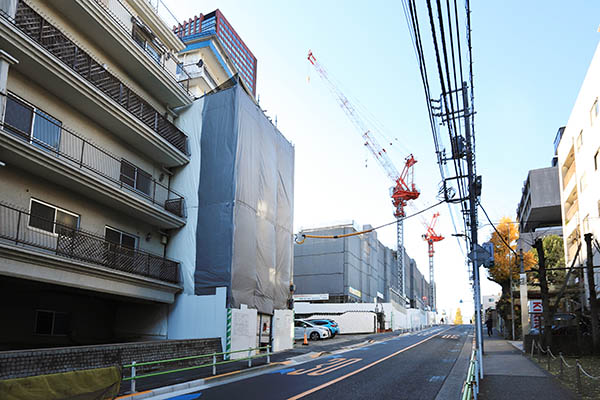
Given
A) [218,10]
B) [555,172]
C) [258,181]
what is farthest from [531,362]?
[218,10]

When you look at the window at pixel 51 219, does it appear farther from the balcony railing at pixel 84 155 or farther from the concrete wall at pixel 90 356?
the concrete wall at pixel 90 356

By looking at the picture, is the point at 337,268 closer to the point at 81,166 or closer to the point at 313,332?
the point at 313,332

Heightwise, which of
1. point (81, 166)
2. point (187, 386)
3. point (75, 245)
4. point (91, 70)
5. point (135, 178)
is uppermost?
point (91, 70)

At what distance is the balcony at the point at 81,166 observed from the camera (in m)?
14.3

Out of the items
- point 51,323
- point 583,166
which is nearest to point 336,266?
point 583,166

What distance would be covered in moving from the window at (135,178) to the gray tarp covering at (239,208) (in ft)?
8.41

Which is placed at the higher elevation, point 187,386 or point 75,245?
point 75,245

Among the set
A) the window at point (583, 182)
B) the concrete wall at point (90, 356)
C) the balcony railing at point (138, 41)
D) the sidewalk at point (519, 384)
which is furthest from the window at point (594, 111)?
the concrete wall at point (90, 356)

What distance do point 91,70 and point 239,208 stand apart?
332 inches

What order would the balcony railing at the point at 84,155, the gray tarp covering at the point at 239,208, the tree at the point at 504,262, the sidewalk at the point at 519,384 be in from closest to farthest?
the sidewalk at the point at 519,384, the balcony railing at the point at 84,155, the gray tarp covering at the point at 239,208, the tree at the point at 504,262

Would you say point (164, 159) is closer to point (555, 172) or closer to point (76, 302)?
point (76, 302)

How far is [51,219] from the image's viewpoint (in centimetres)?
1667

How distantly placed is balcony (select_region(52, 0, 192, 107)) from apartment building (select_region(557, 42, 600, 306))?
23.1m

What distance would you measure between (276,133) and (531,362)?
17.1m
